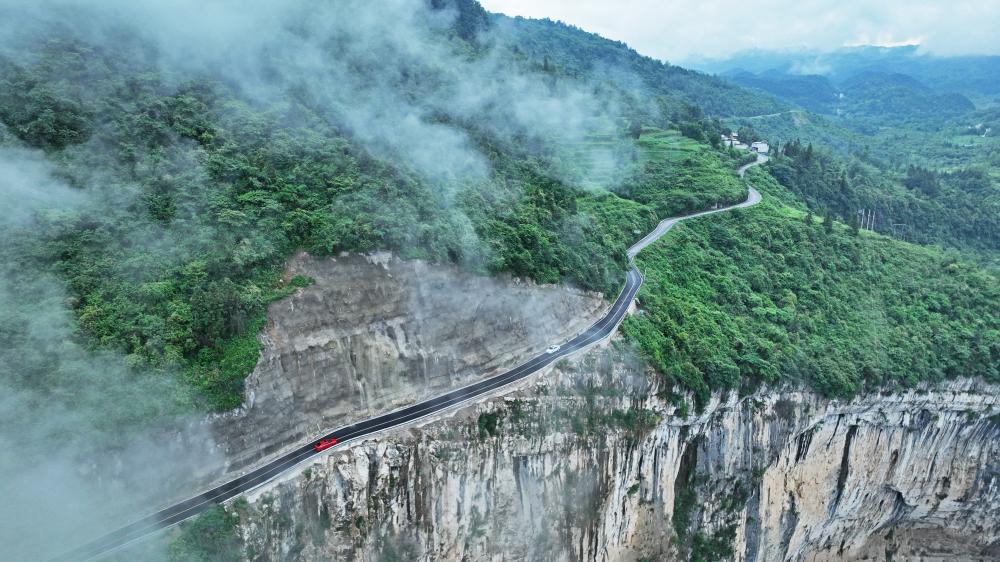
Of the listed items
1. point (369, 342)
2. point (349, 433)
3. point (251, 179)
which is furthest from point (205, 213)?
point (349, 433)

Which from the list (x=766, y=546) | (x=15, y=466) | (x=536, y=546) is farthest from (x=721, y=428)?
(x=15, y=466)

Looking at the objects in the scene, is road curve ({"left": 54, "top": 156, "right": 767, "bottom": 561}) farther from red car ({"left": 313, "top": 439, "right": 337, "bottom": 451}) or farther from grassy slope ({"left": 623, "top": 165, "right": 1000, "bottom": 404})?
grassy slope ({"left": 623, "top": 165, "right": 1000, "bottom": 404})

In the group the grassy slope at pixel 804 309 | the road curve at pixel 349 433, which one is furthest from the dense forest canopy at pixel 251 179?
the grassy slope at pixel 804 309

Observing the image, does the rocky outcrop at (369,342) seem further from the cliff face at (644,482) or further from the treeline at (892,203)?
the treeline at (892,203)

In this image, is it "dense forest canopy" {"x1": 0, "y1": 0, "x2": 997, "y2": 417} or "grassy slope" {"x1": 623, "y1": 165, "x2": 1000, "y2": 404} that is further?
"grassy slope" {"x1": 623, "y1": 165, "x2": 1000, "y2": 404}

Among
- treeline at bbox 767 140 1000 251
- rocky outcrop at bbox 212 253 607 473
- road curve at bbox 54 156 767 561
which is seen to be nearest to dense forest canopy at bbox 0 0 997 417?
rocky outcrop at bbox 212 253 607 473

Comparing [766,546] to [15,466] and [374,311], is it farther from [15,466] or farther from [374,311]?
[15,466]
